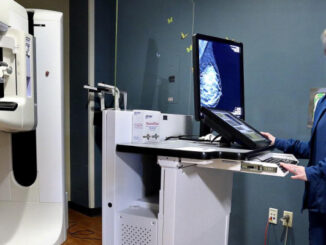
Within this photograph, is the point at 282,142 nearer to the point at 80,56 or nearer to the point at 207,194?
the point at 207,194

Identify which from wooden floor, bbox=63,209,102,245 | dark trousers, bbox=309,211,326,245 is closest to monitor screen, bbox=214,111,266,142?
dark trousers, bbox=309,211,326,245

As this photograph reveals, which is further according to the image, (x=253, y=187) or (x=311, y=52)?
(x=253, y=187)

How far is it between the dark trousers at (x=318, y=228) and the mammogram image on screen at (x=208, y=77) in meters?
0.80

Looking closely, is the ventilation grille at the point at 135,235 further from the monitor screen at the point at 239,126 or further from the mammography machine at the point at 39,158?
the monitor screen at the point at 239,126

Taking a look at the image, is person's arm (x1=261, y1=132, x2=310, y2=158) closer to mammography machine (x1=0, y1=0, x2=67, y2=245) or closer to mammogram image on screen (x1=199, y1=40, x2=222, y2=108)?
mammogram image on screen (x1=199, y1=40, x2=222, y2=108)

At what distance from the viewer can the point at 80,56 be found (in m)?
3.14

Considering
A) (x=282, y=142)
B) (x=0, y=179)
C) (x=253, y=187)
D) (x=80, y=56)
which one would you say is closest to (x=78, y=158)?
(x=80, y=56)

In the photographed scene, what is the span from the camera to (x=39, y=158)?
4.96 ft

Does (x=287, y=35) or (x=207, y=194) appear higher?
(x=287, y=35)

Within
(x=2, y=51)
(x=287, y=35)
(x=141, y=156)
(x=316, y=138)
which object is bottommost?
(x=141, y=156)

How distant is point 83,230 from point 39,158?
1595mm

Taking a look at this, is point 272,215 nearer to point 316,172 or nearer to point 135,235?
point 316,172

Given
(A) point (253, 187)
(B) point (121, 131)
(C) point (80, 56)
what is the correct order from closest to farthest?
(B) point (121, 131), (A) point (253, 187), (C) point (80, 56)

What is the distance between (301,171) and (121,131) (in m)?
0.87
